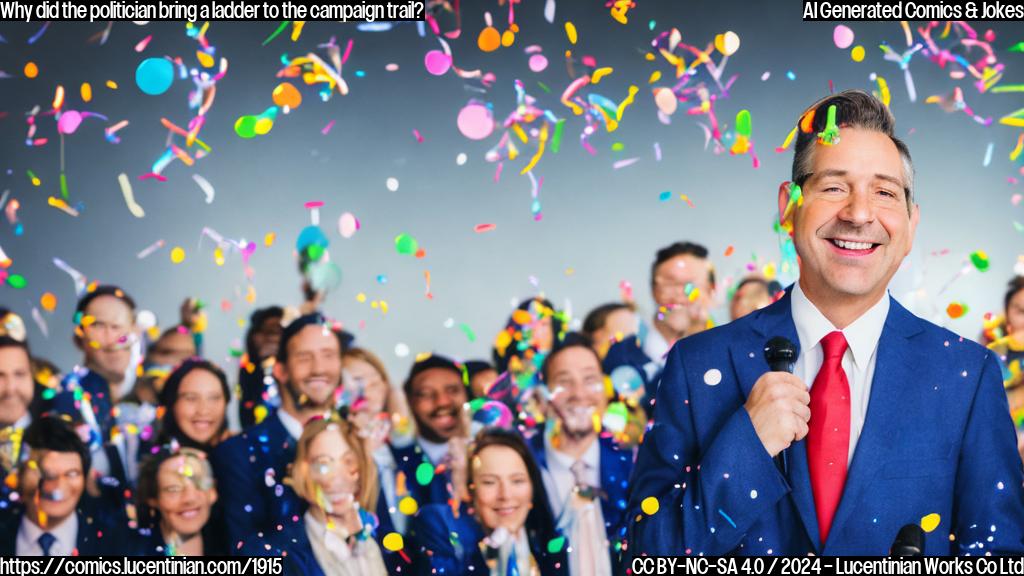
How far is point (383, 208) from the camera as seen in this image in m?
4.05

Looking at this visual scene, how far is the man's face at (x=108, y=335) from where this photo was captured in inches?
154

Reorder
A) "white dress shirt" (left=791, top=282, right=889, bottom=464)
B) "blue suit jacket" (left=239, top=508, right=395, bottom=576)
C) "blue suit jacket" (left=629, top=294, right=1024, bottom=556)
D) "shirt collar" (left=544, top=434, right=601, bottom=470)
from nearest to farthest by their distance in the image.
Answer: "blue suit jacket" (left=629, top=294, right=1024, bottom=556) → "white dress shirt" (left=791, top=282, right=889, bottom=464) → "blue suit jacket" (left=239, top=508, right=395, bottom=576) → "shirt collar" (left=544, top=434, right=601, bottom=470)

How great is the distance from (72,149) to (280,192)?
0.75m

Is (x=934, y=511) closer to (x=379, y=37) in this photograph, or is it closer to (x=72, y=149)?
(x=379, y=37)

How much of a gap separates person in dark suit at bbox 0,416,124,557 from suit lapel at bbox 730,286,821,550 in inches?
98.0

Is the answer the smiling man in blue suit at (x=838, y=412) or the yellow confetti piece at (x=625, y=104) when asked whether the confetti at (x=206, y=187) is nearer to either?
the yellow confetti piece at (x=625, y=104)

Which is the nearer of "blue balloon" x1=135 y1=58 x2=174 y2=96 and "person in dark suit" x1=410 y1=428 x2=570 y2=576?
"person in dark suit" x1=410 y1=428 x2=570 y2=576

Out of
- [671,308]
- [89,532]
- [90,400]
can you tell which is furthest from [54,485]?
[671,308]

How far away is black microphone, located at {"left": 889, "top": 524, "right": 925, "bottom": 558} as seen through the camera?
57.1 inches

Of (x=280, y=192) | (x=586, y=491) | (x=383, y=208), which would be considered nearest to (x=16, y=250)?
(x=280, y=192)

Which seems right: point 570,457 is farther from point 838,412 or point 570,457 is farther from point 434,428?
point 838,412

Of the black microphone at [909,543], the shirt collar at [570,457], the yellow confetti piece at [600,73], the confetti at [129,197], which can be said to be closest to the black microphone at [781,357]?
the black microphone at [909,543]

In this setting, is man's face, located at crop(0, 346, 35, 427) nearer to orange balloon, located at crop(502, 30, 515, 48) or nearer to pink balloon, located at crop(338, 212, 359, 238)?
pink balloon, located at crop(338, 212, 359, 238)

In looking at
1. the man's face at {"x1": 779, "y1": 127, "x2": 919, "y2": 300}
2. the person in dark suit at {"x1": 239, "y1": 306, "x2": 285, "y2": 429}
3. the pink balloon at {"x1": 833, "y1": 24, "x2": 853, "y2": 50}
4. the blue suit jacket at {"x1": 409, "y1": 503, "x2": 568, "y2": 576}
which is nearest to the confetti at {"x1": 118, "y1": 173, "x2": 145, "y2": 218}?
the person in dark suit at {"x1": 239, "y1": 306, "x2": 285, "y2": 429}
